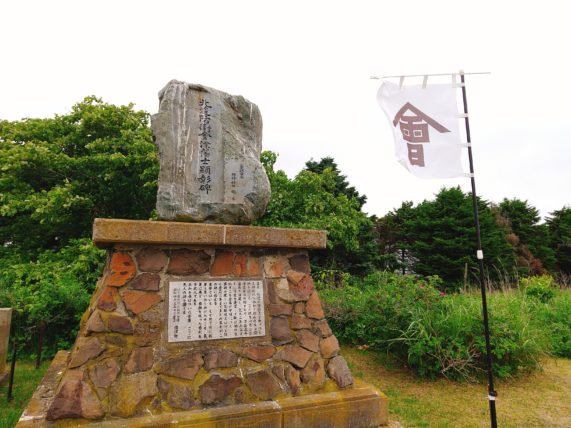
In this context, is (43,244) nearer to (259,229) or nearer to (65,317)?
(65,317)

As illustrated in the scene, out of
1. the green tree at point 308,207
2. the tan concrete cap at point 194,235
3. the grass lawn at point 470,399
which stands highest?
the green tree at point 308,207

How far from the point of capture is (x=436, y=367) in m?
4.34

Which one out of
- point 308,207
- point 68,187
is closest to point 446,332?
point 308,207

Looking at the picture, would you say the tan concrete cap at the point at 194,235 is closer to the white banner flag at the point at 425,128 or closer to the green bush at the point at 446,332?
the white banner flag at the point at 425,128

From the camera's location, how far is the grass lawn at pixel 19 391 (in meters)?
3.47

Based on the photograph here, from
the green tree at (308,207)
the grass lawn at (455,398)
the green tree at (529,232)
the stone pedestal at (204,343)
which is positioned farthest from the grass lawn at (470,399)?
the green tree at (529,232)

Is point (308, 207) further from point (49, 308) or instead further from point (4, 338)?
point (4, 338)

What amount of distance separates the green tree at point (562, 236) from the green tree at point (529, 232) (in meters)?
0.57

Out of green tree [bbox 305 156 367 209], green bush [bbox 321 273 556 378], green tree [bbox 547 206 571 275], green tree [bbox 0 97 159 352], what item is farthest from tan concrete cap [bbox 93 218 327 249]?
green tree [bbox 547 206 571 275]

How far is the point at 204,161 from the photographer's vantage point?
10.4ft

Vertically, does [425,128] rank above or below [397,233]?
below

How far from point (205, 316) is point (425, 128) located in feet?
7.82

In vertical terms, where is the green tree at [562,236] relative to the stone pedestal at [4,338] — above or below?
above

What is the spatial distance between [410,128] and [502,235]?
14798mm
